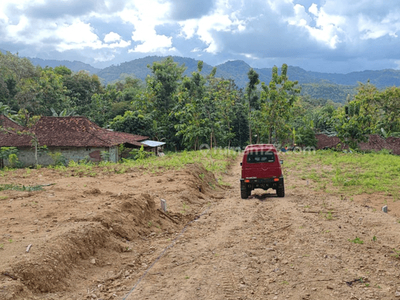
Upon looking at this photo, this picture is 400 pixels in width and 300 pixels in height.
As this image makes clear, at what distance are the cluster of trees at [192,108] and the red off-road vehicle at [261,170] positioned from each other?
24.2m

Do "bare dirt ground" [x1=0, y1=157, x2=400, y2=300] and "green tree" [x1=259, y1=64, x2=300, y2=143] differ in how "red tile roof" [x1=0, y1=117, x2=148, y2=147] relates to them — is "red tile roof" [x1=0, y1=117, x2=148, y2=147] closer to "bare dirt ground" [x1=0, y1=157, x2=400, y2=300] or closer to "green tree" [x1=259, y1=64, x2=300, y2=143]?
"bare dirt ground" [x1=0, y1=157, x2=400, y2=300]

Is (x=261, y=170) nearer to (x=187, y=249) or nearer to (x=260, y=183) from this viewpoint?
(x=260, y=183)

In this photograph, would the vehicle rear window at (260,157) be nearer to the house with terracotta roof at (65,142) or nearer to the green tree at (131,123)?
the house with terracotta roof at (65,142)

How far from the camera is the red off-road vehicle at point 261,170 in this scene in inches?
553

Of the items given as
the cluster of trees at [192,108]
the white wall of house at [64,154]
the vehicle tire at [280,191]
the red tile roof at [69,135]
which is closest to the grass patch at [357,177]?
the vehicle tire at [280,191]

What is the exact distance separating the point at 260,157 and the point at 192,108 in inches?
1061

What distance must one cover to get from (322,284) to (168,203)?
7.42 m

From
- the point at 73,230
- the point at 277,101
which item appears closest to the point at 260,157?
the point at 73,230

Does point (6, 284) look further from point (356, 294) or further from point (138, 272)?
A: point (356, 294)

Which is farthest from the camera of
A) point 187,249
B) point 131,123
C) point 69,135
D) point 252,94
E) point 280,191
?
point 252,94

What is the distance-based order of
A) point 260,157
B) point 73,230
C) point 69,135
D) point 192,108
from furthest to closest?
point 192,108, point 69,135, point 260,157, point 73,230

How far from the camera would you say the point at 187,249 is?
7949mm

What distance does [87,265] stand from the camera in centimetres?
683

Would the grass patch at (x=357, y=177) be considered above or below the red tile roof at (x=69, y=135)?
below
